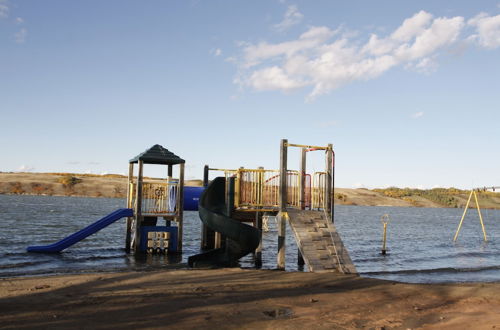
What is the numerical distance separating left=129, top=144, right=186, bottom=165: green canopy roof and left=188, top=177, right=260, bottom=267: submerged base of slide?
2259 mm

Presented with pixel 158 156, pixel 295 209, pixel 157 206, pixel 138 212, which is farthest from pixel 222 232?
pixel 158 156

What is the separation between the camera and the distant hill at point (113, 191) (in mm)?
124000

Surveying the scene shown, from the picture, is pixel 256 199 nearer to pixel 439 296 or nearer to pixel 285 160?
pixel 285 160

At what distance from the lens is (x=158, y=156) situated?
20594mm

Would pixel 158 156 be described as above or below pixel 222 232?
above

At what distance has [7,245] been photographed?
2227 cm

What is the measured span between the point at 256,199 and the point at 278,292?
254 inches

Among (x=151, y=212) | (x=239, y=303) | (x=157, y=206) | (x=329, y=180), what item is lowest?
(x=239, y=303)

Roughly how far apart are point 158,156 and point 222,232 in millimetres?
5834

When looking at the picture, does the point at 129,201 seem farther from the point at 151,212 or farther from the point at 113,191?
the point at 113,191

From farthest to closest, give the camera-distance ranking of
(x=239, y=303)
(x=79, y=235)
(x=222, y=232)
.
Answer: (x=79, y=235), (x=222, y=232), (x=239, y=303)

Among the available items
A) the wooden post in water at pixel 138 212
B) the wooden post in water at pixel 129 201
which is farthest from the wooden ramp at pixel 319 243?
the wooden post in water at pixel 129 201

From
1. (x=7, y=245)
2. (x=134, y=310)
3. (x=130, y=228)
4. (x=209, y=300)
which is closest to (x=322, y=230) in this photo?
(x=209, y=300)

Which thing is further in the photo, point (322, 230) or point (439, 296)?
point (322, 230)
